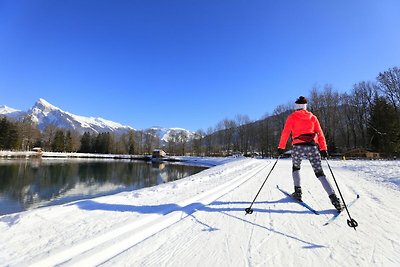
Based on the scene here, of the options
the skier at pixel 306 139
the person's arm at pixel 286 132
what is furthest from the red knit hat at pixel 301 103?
the person's arm at pixel 286 132

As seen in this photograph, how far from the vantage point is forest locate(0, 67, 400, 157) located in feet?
142

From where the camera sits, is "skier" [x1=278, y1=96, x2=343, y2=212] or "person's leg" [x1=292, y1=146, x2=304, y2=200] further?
"person's leg" [x1=292, y1=146, x2=304, y2=200]

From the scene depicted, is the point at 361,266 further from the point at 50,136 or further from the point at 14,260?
the point at 50,136

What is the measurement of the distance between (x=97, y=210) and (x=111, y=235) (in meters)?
1.29

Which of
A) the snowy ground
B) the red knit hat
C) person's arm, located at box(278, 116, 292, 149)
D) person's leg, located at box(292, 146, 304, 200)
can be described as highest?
the red knit hat

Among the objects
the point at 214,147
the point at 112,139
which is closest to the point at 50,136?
the point at 112,139

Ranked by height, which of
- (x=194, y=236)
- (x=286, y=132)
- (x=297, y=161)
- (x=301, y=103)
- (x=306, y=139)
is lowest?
(x=194, y=236)

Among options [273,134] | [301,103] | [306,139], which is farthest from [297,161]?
[273,134]

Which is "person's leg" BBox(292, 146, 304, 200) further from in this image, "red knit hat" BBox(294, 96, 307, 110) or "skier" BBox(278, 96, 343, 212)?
"red knit hat" BBox(294, 96, 307, 110)

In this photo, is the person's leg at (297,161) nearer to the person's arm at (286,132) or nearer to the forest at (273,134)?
the person's arm at (286,132)

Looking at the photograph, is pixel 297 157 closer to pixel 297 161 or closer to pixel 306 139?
pixel 297 161

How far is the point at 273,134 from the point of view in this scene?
72.8m

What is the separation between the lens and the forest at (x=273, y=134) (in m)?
43.2

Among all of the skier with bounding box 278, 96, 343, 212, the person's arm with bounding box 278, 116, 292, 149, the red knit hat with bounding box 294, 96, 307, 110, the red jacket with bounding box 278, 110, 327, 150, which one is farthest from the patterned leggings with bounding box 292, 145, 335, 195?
the red knit hat with bounding box 294, 96, 307, 110
